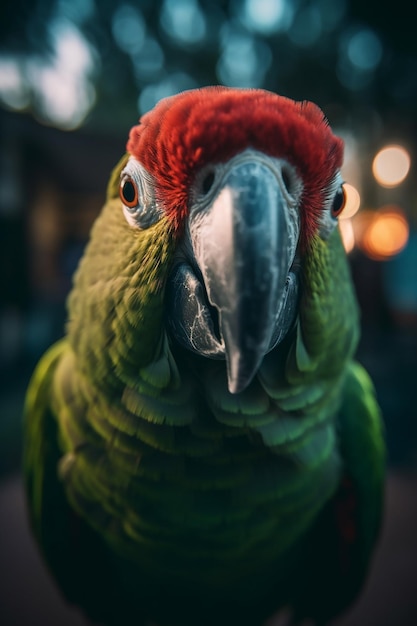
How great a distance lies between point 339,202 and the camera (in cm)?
65

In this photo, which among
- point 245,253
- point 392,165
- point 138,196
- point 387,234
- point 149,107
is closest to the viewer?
point 245,253

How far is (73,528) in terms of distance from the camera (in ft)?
3.30

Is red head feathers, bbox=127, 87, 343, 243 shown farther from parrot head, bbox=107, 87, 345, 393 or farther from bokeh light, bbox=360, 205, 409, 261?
bokeh light, bbox=360, 205, 409, 261

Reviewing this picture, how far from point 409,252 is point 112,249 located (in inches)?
188

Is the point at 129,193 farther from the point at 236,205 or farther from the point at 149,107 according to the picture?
the point at 149,107

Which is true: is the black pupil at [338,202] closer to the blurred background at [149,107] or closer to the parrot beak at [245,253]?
the parrot beak at [245,253]

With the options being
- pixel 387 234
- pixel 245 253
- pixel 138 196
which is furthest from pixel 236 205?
pixel 387 234

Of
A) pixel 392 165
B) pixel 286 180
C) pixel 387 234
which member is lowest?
pixel 286 180

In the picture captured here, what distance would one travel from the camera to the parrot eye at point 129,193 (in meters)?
0.63

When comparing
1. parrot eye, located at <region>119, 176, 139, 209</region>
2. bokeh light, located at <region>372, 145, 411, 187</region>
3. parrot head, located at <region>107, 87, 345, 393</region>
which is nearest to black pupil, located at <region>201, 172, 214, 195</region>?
parrot head, located at <region>107, 87, 345, 393</region>

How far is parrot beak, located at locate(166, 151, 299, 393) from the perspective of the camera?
1.61 feet

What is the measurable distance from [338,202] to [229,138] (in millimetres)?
237

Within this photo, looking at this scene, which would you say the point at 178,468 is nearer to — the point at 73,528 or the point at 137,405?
the point at 137,405

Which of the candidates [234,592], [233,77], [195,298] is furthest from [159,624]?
[233,77]
